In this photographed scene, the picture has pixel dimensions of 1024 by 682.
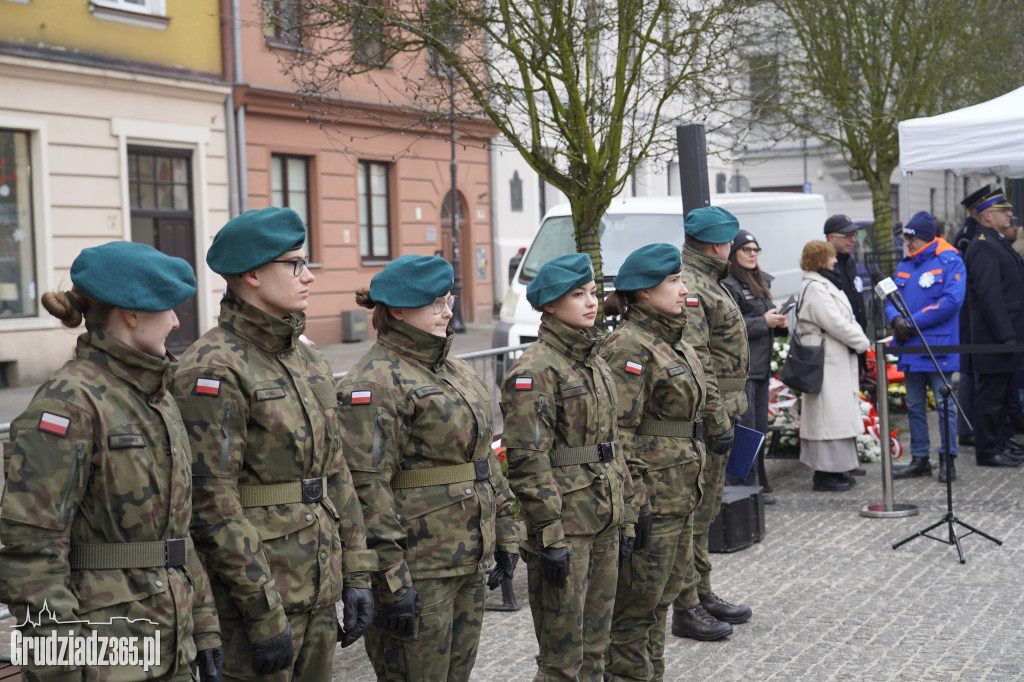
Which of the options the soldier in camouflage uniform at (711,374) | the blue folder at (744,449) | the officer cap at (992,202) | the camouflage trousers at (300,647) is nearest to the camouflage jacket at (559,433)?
the camouflage trousers at (300,647)

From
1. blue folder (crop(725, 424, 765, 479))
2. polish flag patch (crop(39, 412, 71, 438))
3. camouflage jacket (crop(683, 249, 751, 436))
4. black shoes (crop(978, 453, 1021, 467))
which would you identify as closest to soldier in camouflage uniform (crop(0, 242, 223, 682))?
polish flag patch (crop(39, 412, 71, 438))

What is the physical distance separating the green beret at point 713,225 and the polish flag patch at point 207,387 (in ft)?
13.4

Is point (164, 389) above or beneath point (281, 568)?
above

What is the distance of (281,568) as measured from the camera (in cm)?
344

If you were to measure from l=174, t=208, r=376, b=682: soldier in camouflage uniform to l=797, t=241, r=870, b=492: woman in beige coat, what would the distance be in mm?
6513

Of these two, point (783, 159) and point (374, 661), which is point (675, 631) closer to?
point (374, 661)

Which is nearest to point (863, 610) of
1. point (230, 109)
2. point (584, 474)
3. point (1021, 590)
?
point (1021, 590)

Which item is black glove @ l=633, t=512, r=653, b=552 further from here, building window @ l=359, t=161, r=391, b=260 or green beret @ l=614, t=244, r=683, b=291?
building window @ l=359, t=161, r=391, b=260

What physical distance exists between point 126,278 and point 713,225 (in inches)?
173

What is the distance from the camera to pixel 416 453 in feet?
13.0

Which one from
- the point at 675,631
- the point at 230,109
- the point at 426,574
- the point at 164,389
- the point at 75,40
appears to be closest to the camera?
the point at 164,389

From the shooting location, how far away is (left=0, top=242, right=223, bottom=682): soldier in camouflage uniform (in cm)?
282

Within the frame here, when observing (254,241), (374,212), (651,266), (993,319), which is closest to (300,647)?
(254,241)

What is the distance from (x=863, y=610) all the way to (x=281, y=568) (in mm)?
4077
